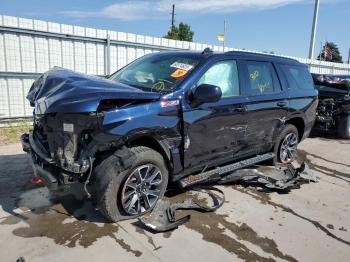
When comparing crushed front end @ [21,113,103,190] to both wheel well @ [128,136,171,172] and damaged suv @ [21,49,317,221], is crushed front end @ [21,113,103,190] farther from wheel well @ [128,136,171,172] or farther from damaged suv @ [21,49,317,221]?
wheel well @ [128,136,171,172]

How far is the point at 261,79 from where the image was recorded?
5.11 metres

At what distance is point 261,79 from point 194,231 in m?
2.61

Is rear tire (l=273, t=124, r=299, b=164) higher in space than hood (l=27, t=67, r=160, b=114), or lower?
lower

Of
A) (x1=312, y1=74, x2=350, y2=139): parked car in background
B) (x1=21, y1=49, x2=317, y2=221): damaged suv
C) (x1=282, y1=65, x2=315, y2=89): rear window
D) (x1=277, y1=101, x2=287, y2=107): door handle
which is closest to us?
(x1=21, y1=49, x2=317, y2=221): damaged suv

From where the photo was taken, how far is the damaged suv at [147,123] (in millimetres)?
3318

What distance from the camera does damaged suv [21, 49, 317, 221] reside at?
131 inches

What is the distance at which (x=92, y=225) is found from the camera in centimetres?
365

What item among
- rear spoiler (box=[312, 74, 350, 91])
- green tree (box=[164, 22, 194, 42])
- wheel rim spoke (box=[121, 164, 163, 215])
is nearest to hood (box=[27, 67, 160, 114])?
wheel rim spoke (box=[121, 164, 163, 215])

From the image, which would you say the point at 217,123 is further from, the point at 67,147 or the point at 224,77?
the point at 67,147

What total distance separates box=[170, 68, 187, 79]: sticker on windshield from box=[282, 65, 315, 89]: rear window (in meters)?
2.30

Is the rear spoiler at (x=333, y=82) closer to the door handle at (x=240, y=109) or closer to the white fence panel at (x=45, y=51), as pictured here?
the white fence panel at (x=45, y=51)

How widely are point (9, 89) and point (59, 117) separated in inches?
225

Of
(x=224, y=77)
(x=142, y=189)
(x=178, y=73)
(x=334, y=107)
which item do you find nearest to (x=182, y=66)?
(x=178, y=73)

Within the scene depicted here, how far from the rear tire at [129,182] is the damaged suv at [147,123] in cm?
1
